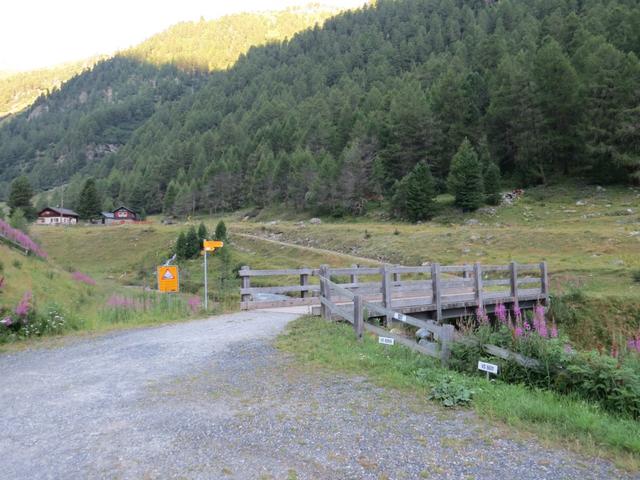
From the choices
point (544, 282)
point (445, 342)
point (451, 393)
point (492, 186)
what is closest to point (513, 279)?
point (544, 282)

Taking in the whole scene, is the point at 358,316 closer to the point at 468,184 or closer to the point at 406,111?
the point at 468,184

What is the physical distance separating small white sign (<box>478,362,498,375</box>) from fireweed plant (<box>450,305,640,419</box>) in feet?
0.84

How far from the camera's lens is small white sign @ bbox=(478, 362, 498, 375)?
704 cm

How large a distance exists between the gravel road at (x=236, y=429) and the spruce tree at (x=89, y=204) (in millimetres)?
104594

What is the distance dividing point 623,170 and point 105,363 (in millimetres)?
54867

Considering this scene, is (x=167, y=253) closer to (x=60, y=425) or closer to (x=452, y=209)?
(x=452, y=209)

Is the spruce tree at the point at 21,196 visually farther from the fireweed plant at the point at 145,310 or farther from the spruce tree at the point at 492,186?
the fireweed plant at the point at 145,310

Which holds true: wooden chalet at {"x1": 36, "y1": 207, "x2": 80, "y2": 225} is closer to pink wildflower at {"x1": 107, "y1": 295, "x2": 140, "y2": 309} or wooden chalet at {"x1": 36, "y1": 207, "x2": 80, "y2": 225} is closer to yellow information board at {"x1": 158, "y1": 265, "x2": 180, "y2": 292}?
pink wildflower at {"x1": 107, "y1": 295, "x2": 140, "y2": 309}

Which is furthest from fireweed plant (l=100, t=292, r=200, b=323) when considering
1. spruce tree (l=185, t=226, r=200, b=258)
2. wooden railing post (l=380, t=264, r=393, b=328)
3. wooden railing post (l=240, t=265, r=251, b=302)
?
spruce tree (l=185, t=226, r=200, b=258)

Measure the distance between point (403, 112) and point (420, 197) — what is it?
2151cm

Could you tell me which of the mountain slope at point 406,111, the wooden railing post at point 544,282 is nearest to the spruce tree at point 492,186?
the mountain slope at point 406,111

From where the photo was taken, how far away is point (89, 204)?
101688mm

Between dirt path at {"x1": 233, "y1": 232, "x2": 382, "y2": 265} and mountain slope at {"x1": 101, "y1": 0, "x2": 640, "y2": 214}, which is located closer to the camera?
dirt path at {"x1": 233, "y1": 232, "x2": 382, "y2": 265}

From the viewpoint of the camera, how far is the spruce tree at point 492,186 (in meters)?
49.6
